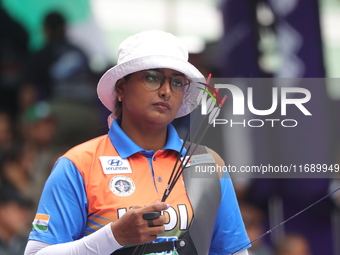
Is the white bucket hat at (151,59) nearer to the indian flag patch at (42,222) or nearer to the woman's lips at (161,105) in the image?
the woman's lips at (161,105)

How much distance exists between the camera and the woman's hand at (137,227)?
2.30 meters

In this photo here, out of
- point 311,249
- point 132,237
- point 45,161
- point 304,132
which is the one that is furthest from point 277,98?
point 45,161

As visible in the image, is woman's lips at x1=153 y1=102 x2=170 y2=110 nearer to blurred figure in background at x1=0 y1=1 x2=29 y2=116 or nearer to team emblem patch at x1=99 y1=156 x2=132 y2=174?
team emblem patch at x1=99 y1=156 x2=132 y2=174

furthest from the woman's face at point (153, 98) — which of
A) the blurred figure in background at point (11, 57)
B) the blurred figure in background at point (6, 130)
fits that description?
the blurred figure in background at point (11, 57)

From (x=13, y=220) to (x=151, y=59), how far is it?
291 centimetres

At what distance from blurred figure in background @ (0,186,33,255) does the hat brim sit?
2.39 m

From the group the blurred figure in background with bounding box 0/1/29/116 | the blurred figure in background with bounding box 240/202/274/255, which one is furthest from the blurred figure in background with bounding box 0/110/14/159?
the blurred figure in background with bounding box 240/202/274/255

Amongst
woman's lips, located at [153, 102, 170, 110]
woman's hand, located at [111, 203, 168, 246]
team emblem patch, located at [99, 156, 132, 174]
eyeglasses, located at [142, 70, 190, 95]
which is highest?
eyeglasses, located at [142, 70, 190, 95]

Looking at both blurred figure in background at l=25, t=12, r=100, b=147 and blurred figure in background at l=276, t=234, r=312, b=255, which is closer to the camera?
blurred figure in background at l=276, t=234, r=312, b=255

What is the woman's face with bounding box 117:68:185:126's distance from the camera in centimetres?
256

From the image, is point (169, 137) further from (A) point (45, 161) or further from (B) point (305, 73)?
(A) point (45, 161)

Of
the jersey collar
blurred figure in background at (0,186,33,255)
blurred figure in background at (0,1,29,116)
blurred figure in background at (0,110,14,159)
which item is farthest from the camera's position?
blurred figure in background at (0,1,29,116)

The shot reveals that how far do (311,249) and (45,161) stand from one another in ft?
6.97

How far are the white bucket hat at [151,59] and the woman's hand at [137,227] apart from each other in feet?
1.60
